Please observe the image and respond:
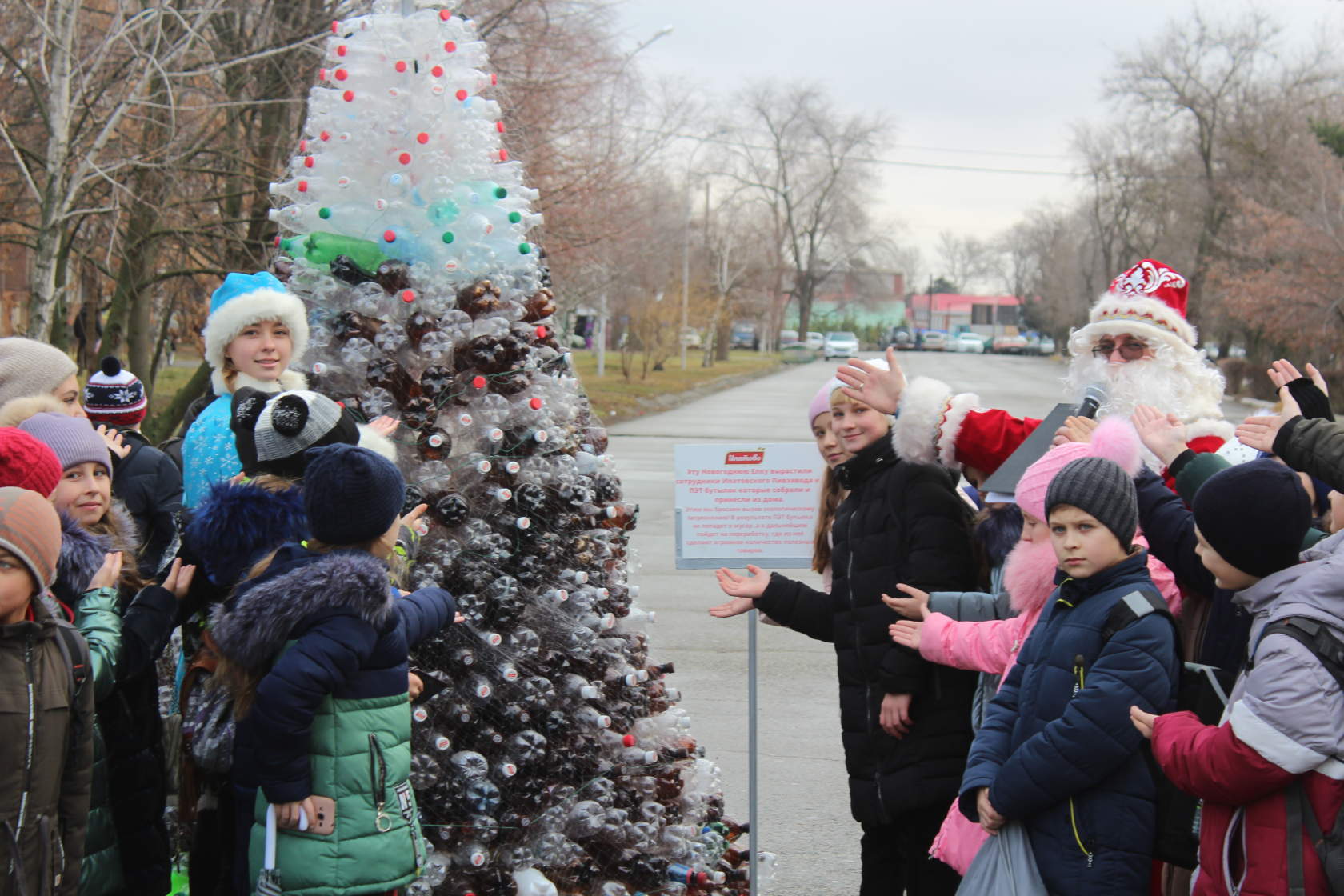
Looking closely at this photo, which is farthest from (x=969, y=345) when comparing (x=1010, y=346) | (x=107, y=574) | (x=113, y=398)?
(x=107, y=574)

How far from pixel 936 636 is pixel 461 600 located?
1.48 meters

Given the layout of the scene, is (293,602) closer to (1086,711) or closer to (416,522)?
(416,522)

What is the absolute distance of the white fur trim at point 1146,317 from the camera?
437 centimetres

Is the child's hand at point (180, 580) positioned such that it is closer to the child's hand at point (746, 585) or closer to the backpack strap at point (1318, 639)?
the child's hand at point (746, 585)

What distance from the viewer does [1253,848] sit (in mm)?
2605

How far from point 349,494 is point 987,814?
1.72 m

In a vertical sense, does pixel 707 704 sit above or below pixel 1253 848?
below

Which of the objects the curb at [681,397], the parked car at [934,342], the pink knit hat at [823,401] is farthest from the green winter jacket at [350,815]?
the parked car at [934,342]

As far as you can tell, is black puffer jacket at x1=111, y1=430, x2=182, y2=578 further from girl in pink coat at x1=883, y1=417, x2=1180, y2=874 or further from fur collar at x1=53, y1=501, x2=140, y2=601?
girl in pink coat at x1=883, y1=417, x2=1180, y2=874

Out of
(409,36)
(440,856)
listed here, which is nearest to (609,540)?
(440,856)

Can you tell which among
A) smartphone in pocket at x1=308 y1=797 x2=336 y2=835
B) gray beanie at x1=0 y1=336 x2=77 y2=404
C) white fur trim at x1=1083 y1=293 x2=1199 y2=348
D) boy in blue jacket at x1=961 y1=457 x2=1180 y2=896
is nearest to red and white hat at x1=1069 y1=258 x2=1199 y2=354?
white fur trim at x1=1083 y1=293 x2=1199 y2=348

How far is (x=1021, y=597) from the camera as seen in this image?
131 inches

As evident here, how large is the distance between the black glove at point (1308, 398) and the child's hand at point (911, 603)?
1.16m

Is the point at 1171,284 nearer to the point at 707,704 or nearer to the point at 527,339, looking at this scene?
the point at 527,339
